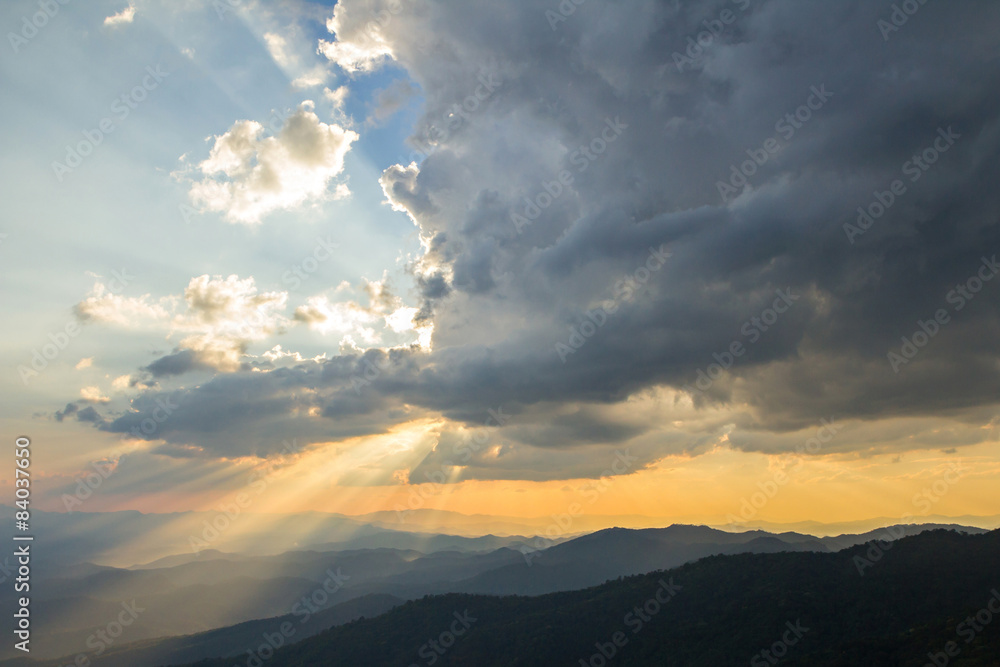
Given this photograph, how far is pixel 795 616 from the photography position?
145 meters

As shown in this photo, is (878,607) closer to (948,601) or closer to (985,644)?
(948,601)

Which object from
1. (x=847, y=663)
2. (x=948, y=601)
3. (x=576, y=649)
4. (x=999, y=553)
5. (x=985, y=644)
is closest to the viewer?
(x=985, y=644)

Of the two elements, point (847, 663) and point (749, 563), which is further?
point (749, 563)

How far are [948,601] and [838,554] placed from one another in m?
45.4

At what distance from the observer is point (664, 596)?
611 feet

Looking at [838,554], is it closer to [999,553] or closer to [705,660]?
[999,553]

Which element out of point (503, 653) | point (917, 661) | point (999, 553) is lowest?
point (503, 653)

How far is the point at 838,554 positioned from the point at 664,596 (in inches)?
2386

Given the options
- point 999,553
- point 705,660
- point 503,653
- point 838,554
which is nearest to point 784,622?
point 705,660

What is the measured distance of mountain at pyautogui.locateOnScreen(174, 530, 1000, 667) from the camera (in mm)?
111100

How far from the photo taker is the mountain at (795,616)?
11110 cm

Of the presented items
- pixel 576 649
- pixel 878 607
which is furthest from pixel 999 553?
pixel 576 649

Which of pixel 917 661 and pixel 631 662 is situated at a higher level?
A: pixel 917 661

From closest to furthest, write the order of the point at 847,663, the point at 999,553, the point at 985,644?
1. the point at 985,644
2. the point at 847,663
3. the point at 999,553
